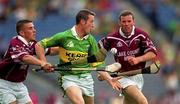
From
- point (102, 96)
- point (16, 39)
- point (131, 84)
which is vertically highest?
point (16, 39)

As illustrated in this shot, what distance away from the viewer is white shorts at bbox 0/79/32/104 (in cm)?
1412

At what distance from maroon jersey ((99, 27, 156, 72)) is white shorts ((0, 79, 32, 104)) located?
1.51 m

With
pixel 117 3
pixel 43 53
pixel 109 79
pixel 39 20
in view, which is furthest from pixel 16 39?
pixel 117 3

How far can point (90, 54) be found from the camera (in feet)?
46.1

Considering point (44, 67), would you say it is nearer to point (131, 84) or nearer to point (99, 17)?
point (131, 84)

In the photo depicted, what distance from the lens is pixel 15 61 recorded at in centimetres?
1395

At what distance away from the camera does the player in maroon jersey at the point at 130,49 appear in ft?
46.1

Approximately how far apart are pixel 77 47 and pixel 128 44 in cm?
88

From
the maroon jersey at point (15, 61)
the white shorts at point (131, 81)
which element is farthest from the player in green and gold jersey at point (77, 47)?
the white shorts at point (131, 81)

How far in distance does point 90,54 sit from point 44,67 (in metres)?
0.92

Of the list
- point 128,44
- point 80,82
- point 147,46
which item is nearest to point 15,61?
point 80,82

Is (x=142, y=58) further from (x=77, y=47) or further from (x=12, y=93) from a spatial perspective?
(x=12, y=93)

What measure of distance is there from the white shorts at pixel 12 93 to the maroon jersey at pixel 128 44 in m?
1.51

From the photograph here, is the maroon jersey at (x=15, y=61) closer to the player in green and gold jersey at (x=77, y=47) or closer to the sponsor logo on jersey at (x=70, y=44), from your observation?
the player in green and gold jersey at (x=77, y=47)
